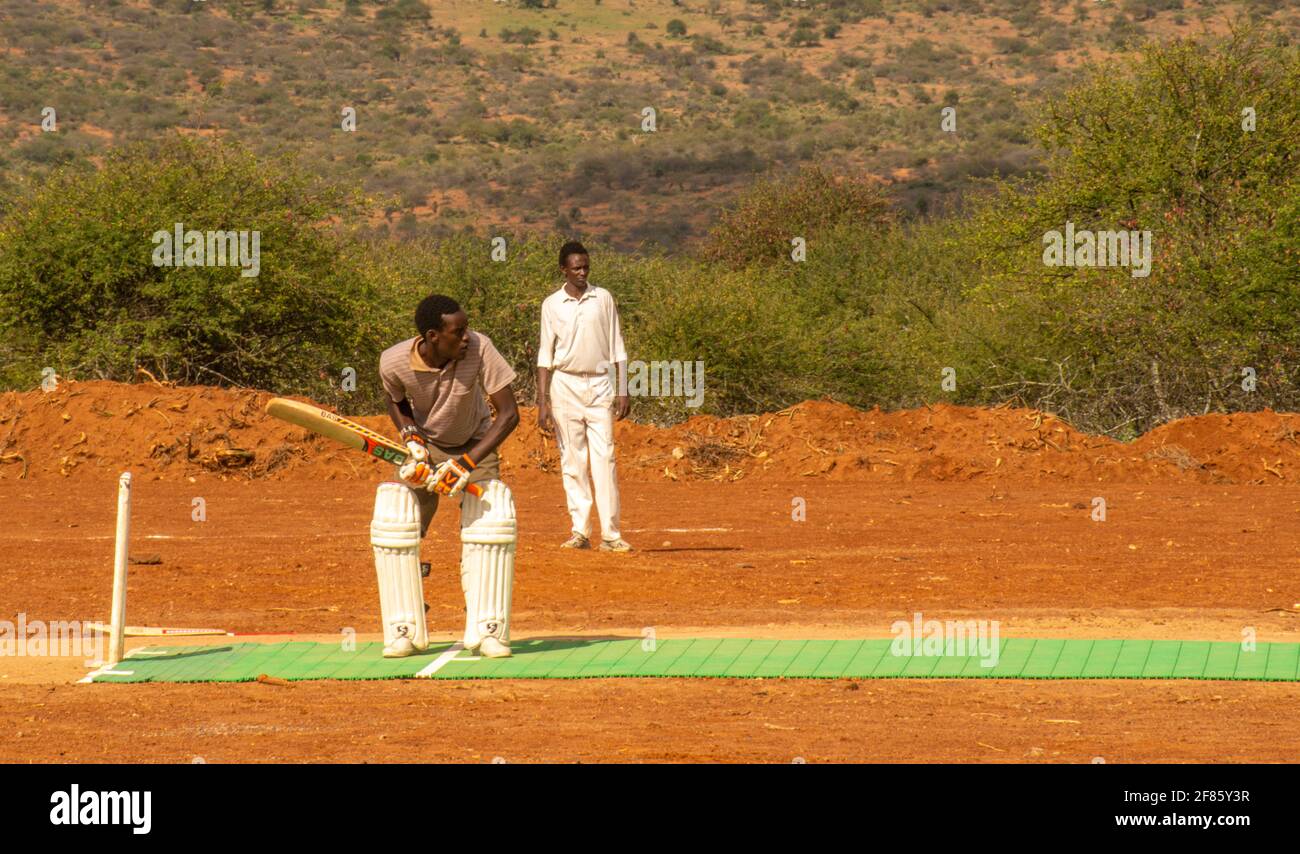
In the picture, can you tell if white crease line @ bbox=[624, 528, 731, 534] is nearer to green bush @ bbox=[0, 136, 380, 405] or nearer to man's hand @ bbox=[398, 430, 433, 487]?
man's hand @ bbox=[398, 430, 433, 487]

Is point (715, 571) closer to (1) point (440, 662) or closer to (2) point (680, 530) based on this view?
(2) point (680, 530)

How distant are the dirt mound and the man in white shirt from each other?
33.9ft

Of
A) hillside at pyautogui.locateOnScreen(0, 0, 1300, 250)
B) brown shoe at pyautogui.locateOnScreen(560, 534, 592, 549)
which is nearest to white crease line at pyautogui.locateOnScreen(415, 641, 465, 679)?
brown shoe at pyautogui.locateOnScreen(560, 534, 592, 549)

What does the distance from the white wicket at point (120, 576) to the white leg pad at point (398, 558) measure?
1.28 meters

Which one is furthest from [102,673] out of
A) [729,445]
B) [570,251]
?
[729,445]

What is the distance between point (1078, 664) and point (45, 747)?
17.2 feet

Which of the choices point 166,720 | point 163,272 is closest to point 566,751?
point 166,720

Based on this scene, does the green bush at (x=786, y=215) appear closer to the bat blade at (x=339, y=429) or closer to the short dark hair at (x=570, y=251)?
the short dark hair at (x=570, y=251)

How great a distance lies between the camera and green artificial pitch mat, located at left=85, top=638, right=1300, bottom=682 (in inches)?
365

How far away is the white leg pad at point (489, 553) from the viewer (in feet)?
30.8

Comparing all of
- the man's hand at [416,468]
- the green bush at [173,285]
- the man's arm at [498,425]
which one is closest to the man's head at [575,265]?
the man's arm at [498,425]

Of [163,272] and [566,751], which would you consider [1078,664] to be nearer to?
[566,751]

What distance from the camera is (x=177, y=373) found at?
29531 millimetres

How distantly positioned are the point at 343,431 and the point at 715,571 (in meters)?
4.83
